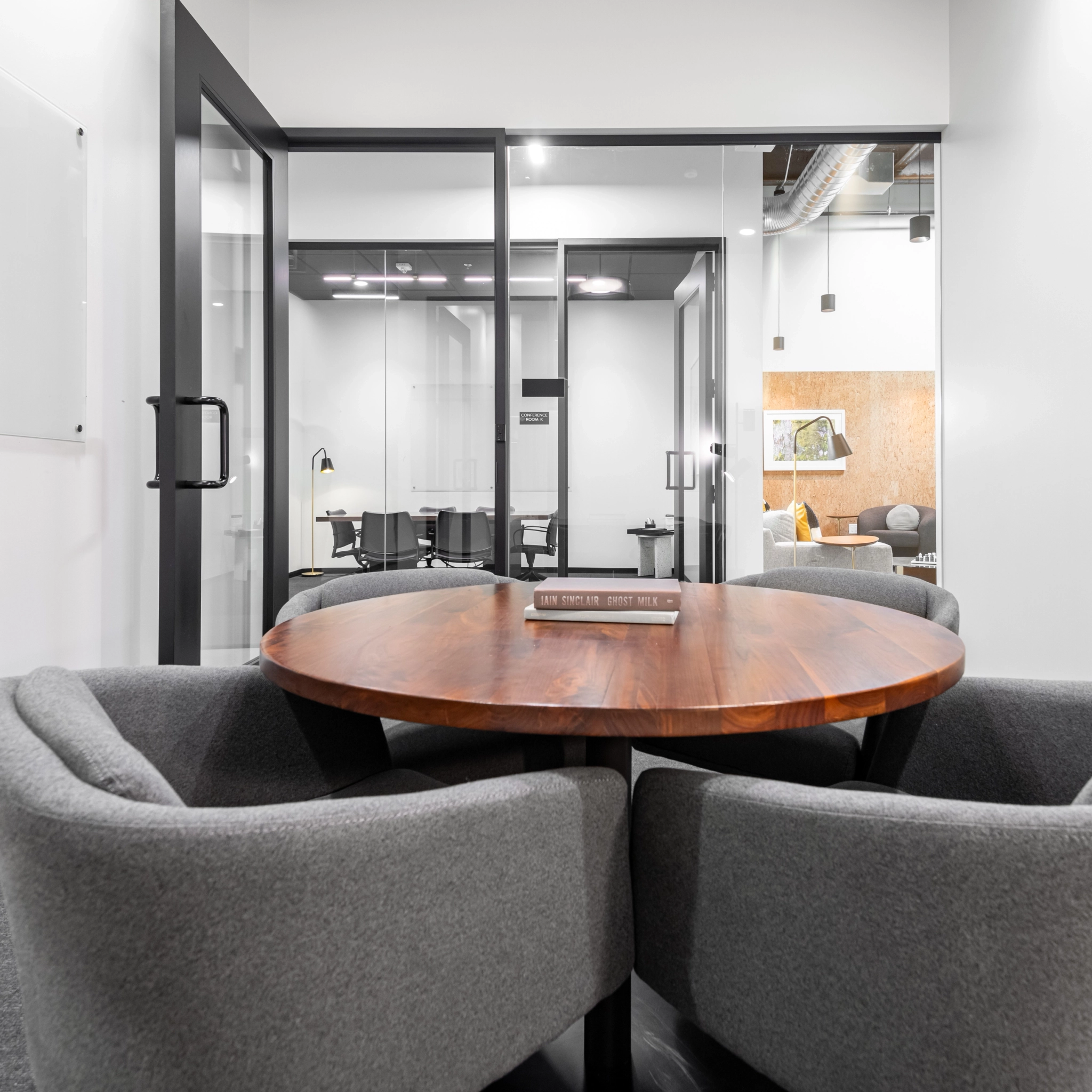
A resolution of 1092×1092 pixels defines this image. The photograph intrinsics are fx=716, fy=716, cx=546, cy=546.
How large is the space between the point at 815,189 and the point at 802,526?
2.41m

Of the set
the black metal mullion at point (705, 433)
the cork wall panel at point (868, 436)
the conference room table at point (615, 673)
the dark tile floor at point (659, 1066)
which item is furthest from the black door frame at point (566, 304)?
the dark tile floor at point (659, 1066)

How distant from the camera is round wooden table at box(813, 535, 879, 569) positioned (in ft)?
15.5

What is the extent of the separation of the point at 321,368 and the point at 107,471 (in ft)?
7.03

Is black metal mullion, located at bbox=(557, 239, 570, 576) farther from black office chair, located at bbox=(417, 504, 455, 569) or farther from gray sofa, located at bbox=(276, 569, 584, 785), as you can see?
gray sofa, located at bbox=(276, 569, 584, 785)

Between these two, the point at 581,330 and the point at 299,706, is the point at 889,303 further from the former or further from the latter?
the point at 299,706

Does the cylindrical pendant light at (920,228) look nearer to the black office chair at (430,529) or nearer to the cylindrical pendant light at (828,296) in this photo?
the cylindrical pendant light at (828,296)

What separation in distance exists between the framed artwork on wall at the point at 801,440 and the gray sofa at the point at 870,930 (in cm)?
466

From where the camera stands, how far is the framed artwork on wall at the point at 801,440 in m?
5.52

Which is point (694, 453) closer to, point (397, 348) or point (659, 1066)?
point (397, 348)

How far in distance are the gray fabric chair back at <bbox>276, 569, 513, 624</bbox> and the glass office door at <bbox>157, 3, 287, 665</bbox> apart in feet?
1.75

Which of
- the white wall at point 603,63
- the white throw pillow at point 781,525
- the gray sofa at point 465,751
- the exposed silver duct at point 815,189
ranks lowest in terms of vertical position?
the gray sofa at point 465,751

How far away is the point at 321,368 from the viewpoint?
14.5 ft

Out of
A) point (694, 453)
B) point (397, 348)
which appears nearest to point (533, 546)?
point (694, 453)

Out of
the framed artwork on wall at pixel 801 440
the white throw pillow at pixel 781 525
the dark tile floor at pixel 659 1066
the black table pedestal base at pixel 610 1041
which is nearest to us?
the black table pedestal base at pixel 610 1041
